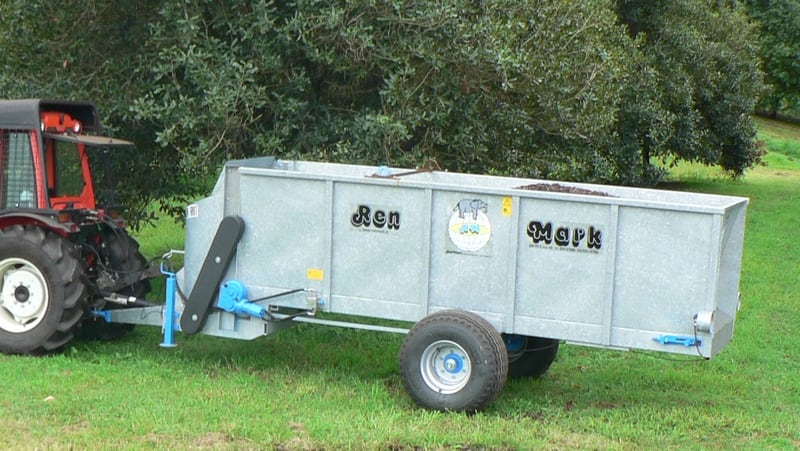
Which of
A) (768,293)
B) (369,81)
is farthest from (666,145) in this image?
(369,81)

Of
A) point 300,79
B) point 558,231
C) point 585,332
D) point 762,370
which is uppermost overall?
point 300,79

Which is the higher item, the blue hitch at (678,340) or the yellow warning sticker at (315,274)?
the yellow warning sticker at (315,274)

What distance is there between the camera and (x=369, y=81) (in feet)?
38.0

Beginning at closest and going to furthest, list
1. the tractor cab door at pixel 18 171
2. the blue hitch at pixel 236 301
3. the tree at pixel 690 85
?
the blue hitch at pixel 236 301
the tractor cab door at pixel 18 171
the tree at pixel 690 85

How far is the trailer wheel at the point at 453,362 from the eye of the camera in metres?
7.82

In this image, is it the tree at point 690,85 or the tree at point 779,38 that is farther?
the tree at point 779,38

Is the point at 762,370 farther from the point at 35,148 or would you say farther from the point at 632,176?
the point at 632,176

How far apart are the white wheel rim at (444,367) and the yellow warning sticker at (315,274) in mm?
1101

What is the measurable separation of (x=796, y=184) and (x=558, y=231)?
29560mm

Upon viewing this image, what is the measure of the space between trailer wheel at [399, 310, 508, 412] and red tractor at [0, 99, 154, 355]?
9.42ft

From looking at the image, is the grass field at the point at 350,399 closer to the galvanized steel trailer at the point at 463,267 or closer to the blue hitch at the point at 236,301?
the galvanized steel trailer at the point at 463,267

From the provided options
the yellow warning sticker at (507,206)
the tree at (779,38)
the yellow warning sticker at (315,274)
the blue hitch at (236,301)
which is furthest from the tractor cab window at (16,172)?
the tree at (779,38)

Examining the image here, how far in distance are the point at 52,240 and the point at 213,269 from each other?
1.61 metres

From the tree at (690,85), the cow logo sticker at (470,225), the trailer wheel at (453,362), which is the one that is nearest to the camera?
the trailer wheel at (453,362)
